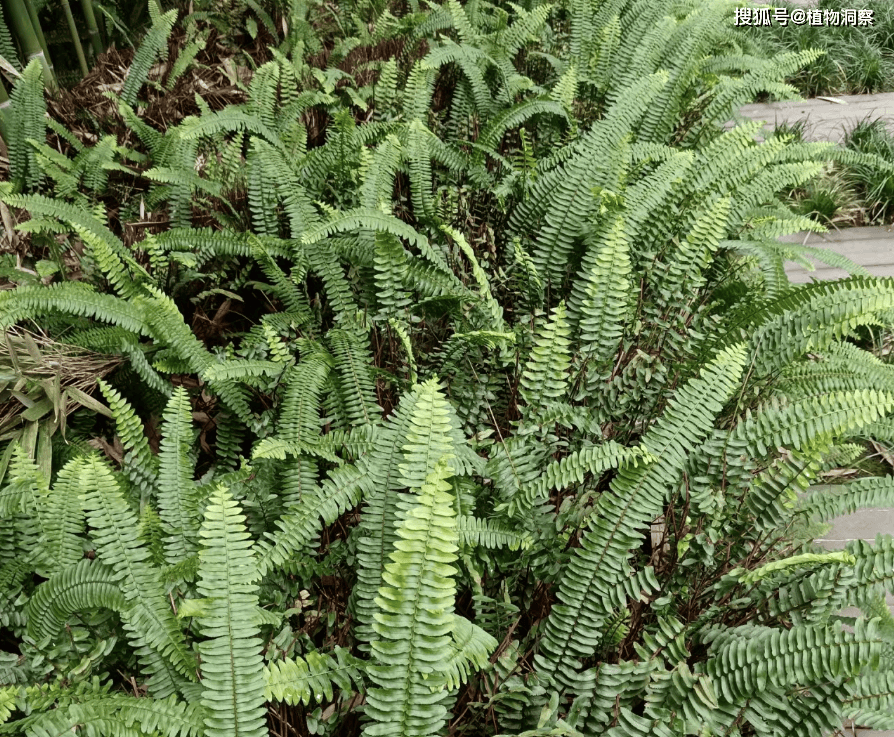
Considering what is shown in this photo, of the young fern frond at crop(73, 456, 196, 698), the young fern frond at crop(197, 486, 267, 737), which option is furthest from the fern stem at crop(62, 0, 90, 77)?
the young fern frond at crop(197, 486, 267, 737)

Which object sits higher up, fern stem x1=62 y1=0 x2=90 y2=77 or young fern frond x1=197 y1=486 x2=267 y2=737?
fern stem x1=62 y1=0 x2=90 y2=77

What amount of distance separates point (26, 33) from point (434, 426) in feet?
10.6

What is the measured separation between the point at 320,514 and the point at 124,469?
2.19ft

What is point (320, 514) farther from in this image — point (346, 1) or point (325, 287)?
point (346, 1)

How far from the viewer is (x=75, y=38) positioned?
12.4ft

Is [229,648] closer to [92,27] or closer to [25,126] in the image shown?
[25,126]

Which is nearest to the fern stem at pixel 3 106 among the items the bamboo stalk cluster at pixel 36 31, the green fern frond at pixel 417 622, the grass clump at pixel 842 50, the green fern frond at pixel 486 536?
the bamboo stalk cluster at pixel 36 31

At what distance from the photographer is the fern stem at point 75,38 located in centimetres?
365

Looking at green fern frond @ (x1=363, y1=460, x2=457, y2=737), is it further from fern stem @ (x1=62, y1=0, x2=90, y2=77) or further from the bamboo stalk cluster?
fern stem @ (x1=62, y1=0, x2=90, y2=77)

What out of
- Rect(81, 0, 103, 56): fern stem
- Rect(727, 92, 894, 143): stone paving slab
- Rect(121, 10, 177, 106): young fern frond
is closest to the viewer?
Rect(121, 10, 177, 106): young fern frond

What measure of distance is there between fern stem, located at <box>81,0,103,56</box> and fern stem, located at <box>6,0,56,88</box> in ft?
1.22

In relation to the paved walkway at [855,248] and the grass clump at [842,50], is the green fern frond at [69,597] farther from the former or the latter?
the grass clump at [842,50]

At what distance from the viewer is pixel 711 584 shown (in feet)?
5.99

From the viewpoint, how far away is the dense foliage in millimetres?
1514
